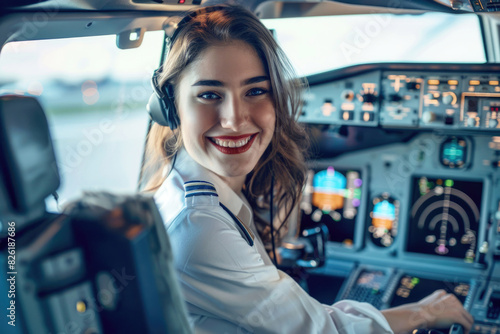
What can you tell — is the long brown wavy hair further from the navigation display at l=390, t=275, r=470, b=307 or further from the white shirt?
the navigation display at l=390, t=275, r=470, b=307

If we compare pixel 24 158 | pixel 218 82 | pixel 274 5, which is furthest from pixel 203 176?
pixel 274 5

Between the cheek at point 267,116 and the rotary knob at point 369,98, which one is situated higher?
the rotary knob at point 369,98

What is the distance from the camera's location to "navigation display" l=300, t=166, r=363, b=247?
2799mm

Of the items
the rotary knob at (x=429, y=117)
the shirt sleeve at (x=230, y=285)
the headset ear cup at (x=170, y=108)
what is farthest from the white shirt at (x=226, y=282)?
the rotary knob at (x=429, y=117)

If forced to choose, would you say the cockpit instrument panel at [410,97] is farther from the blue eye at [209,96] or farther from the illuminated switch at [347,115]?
the blue eye at [209,96]

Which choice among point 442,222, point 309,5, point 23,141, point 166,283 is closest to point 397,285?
point 442,222

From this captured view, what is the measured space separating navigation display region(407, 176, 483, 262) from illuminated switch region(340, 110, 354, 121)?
0.52m

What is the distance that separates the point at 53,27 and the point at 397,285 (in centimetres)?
199

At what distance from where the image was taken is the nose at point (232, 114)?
4.23 feet

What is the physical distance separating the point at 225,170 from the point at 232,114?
0.17 m

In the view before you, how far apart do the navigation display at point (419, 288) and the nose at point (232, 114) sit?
1.41 meters

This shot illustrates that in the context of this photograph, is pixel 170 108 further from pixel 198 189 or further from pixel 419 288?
pixel 419 288

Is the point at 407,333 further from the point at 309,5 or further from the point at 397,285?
the point at 309,5

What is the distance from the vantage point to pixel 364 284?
2459mm
